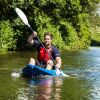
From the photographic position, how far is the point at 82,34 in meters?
44.2

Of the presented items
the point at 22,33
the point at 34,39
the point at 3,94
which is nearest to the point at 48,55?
the point at 34,39

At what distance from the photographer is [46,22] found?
115ft

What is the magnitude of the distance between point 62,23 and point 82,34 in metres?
6.16

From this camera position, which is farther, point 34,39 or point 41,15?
point 41,15

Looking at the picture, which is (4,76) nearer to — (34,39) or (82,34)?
(34,39)

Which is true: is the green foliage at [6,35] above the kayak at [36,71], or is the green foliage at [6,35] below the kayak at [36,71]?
above

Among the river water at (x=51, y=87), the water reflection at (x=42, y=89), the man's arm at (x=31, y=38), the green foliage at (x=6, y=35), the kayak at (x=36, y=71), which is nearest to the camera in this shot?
the water reflection at (x=42, y=89)

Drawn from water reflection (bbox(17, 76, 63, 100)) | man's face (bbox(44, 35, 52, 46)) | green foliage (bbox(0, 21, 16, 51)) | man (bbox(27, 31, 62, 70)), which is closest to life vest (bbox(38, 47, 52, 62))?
man (bbox(27, 31, 62, 70))

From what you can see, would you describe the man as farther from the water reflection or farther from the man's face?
the water reflection

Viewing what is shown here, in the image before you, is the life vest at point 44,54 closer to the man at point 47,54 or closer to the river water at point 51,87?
the man at point 47,54

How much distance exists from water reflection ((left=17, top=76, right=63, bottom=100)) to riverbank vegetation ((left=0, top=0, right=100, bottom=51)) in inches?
588

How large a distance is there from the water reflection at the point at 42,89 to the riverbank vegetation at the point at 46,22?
14925 millimetres

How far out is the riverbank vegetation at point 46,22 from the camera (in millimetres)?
31244

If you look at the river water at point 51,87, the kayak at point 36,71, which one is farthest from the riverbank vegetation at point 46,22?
the kayak at point 36,71
